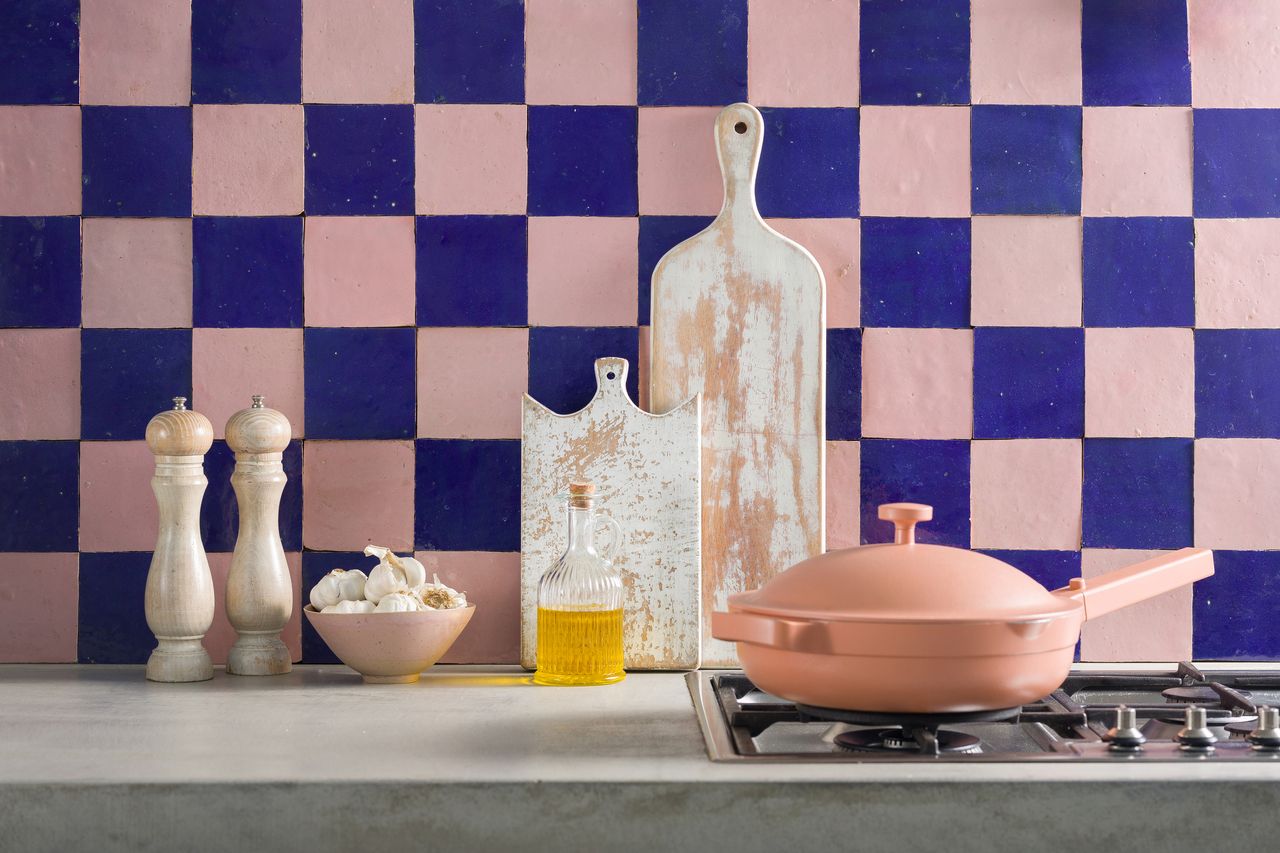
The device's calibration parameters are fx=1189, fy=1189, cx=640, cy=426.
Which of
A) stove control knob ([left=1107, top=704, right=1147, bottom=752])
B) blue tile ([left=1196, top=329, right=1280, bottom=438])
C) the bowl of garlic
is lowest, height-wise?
stove control knob ([left=1107, top=704, right=1147, bottom=752])

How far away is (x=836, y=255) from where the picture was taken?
143cm

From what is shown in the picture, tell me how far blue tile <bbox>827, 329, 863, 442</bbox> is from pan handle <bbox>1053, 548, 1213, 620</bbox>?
1.13ft

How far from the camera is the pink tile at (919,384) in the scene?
1426mm

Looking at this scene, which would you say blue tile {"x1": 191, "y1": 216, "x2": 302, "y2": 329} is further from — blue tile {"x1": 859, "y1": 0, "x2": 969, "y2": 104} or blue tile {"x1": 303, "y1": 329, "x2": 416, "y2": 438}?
blue tile {"x1": 859, "y1": 0, "x2": 969, "y2": 104}

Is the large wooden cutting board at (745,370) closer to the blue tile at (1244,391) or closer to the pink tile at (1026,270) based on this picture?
the pink tile at (1026,270)

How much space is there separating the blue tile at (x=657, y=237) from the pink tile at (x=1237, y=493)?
66 centimetres

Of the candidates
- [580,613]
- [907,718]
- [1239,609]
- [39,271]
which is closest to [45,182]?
[39,271]

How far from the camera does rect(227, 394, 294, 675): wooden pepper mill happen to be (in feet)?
4.26

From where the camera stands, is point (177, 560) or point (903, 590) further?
point (177, 560)

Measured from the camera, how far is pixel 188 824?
87cm

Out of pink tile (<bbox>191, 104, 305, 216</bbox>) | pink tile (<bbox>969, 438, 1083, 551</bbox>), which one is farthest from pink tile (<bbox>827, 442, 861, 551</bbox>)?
pink tile (<bbox>191, 104, 305, 216</bbox>)

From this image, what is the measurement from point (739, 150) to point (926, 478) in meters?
0.45

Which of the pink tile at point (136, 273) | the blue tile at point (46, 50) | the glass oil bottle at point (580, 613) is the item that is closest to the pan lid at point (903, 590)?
the glass oil bottle at point (580, 613)

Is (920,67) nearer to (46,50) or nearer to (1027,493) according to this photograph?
(1027,493)
